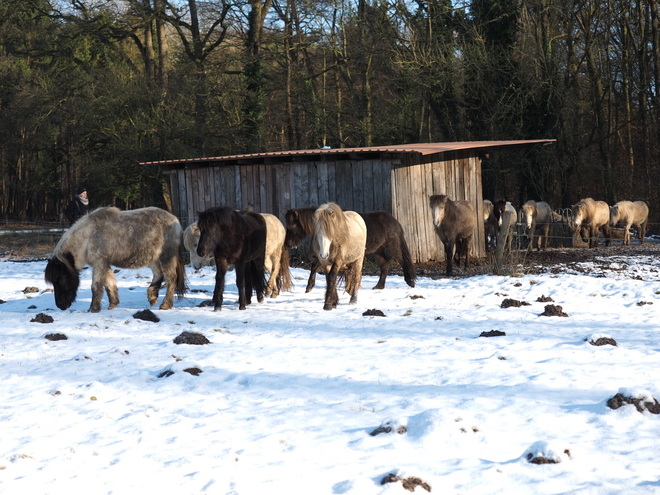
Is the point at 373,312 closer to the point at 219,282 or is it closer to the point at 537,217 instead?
the point at 219,282

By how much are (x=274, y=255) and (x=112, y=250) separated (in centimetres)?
260

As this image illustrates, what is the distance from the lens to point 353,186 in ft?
A: 48.5

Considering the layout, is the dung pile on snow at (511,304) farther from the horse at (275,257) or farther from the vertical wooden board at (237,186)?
the vertical wooden board at (237,186)

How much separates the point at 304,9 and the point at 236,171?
498 inches

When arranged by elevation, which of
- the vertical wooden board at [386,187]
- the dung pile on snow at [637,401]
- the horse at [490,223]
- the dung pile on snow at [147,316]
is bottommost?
the dung pile on snow at [637,401]

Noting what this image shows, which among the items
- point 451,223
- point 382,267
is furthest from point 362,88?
point 382,267

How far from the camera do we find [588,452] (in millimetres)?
3947

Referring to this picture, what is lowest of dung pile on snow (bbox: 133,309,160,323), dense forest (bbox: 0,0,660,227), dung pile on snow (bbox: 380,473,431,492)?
dung pile on snow (bbox: 380,473,431,492)

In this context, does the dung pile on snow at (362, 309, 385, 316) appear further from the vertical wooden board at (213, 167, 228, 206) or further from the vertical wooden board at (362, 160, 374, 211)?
the vertical wooden board at (213, 167, 228, 206)

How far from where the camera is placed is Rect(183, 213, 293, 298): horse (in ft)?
32.7

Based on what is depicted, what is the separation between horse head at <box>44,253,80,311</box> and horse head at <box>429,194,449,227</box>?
6.87 metres

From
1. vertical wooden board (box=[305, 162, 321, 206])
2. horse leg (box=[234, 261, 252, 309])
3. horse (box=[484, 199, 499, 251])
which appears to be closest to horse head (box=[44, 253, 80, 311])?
horse leg (box=[234, 261, 252, 309])

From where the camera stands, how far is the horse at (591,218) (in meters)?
19.2

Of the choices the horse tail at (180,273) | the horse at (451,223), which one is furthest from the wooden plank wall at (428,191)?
the horse tail at (180,273)
